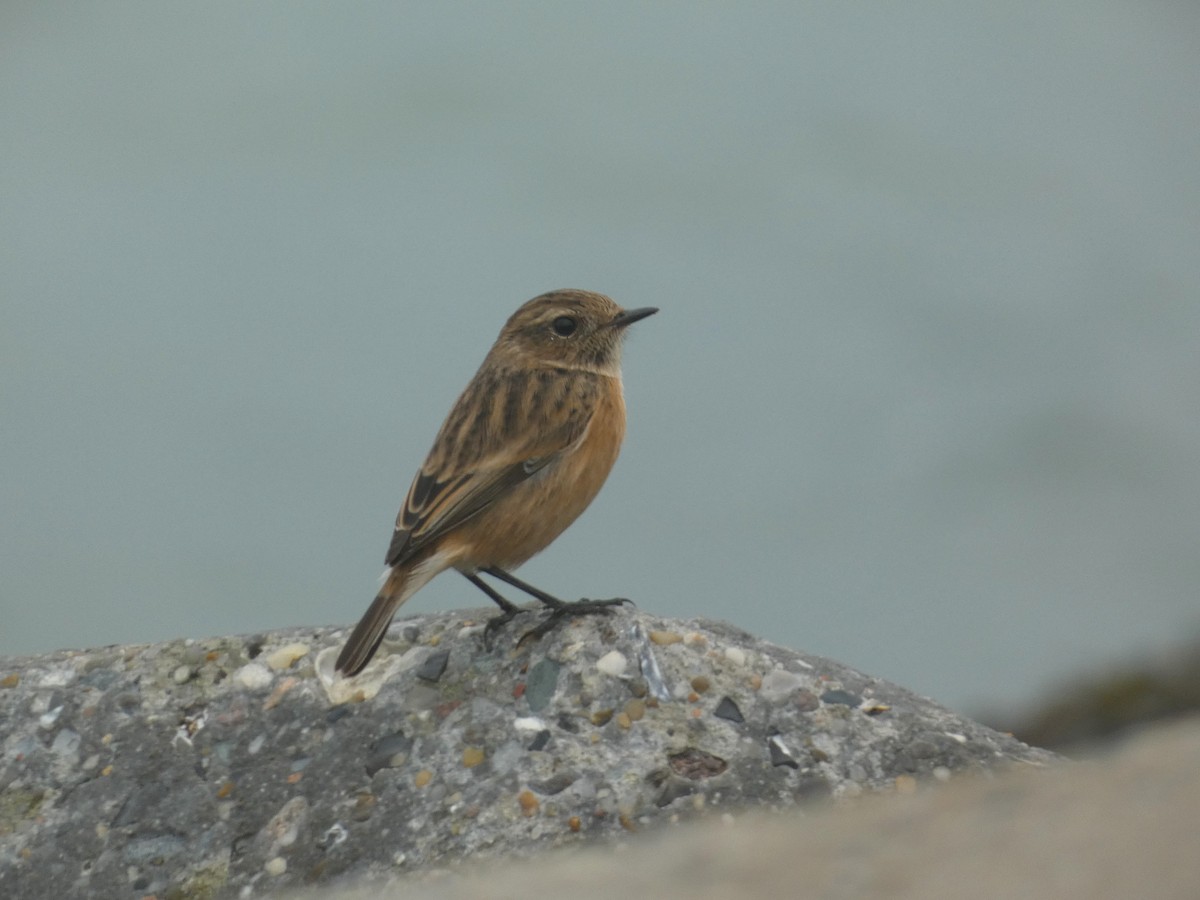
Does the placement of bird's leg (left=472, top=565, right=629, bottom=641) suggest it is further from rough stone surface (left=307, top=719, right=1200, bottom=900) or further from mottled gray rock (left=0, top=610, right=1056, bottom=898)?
rough stone surface (left=307, top=719, right=1200, bottom=900)

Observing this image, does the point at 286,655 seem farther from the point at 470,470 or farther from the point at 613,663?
the point at 613,663

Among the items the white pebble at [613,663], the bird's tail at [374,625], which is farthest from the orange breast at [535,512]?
the white pebble at [613,663]

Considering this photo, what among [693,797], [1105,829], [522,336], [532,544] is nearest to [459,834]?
[693,797]

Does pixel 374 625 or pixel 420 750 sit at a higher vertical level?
pixel 374 625

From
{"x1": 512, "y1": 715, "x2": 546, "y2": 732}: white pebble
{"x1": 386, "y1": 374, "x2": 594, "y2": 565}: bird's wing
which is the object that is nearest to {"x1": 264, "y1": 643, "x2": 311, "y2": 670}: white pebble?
{"x1": 386, "y1": 374, "x2": 594, "y2": 565}: bird's wing

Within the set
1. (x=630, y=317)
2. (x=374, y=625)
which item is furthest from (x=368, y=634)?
(x=630, y=317)

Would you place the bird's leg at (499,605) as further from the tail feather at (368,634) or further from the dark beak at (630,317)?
the dark beak at (630,317)

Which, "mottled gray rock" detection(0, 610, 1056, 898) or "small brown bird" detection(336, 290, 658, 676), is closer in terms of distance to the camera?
"mottled gray rock" detection(0, 610, 1056, 898)
